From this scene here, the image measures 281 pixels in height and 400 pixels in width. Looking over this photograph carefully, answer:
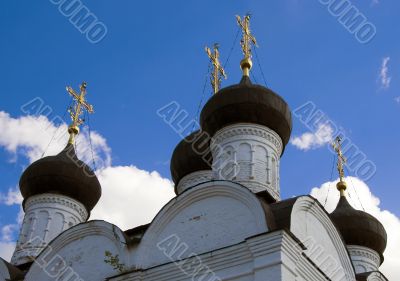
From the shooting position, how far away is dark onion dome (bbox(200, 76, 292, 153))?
11023 millimetres

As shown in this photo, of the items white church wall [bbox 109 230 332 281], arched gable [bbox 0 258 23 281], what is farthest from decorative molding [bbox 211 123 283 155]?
arched gable [bbox 0 258 23 281]

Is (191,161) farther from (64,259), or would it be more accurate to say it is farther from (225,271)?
(225,271)

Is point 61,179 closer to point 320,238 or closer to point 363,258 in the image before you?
point 320,238

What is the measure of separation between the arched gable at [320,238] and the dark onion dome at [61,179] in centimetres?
567

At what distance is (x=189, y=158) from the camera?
44.6 feet

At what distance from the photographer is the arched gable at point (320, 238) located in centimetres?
858

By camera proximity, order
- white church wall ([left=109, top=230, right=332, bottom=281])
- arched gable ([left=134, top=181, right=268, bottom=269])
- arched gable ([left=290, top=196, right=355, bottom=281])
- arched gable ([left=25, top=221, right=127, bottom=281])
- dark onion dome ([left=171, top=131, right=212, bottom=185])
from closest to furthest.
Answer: white church wall ([left=109, top=230, right=332, bottom=281]), arched gable ([left=134, top=181, right=268, bottom=269]), arched gable ([left=290, top=196, right=355, bottom=281]), arched gable ([left=25, top=221, right=127, bottom=281]), dark onion dome ([left=171, top=131, right=212, bottom=185])

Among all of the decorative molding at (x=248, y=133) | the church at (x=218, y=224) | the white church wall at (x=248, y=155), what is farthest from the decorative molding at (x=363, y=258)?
the decorative molding at (x=248, y=133)

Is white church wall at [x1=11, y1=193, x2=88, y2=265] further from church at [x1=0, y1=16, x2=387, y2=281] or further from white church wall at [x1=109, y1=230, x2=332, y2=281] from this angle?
white church wall at [x1=109, y1=230, x2=332, y2=281]

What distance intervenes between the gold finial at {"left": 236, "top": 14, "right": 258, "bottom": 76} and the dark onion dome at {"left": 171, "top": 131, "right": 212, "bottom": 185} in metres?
1.79

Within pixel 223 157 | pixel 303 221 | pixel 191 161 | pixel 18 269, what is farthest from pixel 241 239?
pixel 191 161

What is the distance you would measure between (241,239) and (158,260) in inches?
48.4

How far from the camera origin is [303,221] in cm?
873

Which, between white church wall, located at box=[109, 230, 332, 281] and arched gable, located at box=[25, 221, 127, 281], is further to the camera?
arched gable, located at box=[25, 221, 127, 281]
